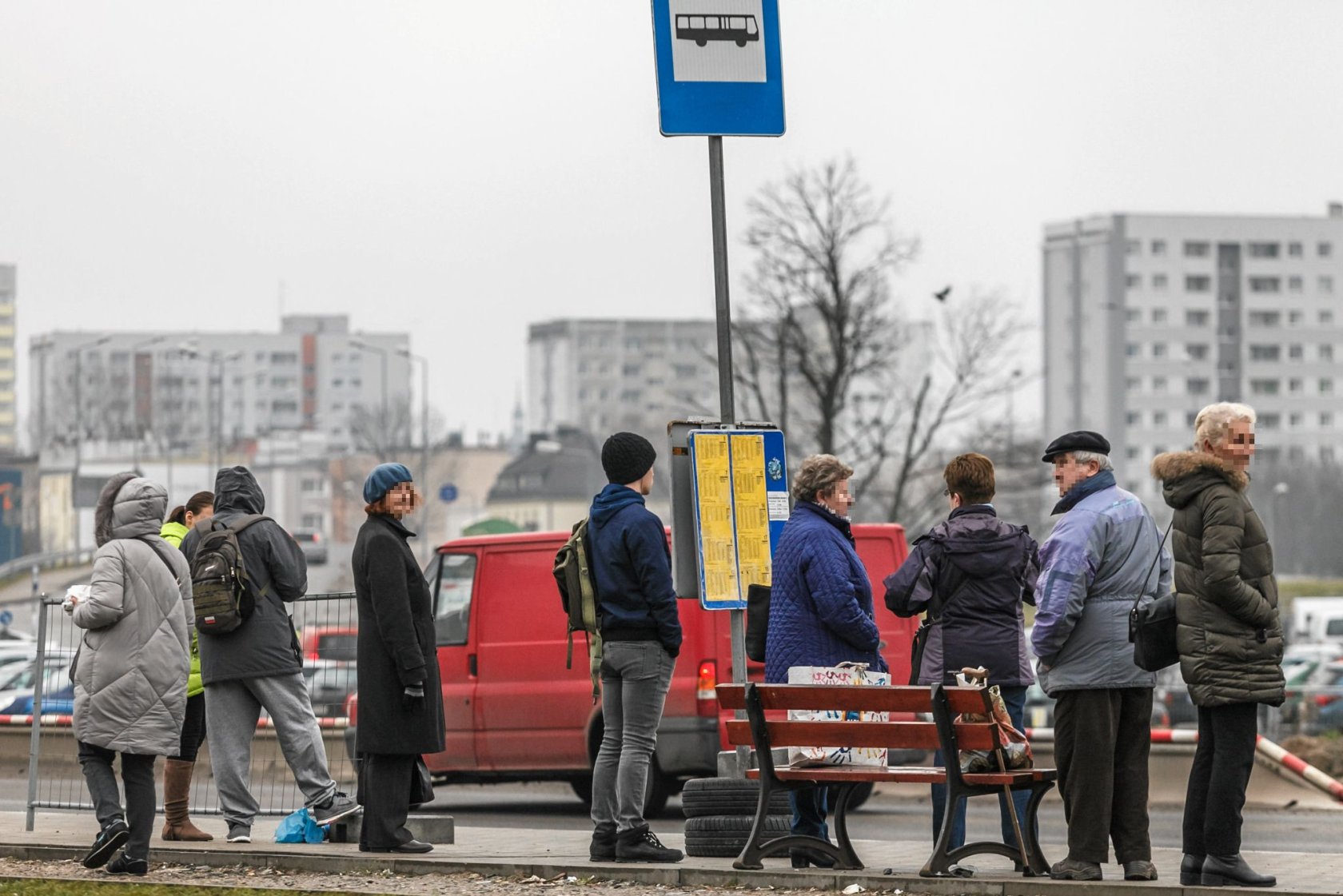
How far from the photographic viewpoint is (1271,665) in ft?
25.7

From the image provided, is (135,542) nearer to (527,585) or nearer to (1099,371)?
(527,585)

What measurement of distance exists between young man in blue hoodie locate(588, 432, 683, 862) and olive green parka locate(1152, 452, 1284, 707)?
234cm

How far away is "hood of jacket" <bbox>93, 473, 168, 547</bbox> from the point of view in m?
9.41

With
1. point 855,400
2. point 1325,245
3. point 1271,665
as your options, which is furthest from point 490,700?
point 1325,245

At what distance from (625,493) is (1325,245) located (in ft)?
488

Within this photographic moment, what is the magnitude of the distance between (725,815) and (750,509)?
1.44m

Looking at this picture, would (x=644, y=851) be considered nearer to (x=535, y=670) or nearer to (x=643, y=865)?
(x=643, y=865)

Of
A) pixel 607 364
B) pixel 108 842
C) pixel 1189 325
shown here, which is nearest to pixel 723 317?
pixel 108 842

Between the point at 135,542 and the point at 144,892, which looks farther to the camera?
the point at 135,542

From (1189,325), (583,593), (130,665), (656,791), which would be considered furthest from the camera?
(1189,325)

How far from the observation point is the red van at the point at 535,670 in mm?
14102

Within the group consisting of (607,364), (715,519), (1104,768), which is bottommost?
(1104,768)

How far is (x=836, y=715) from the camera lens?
890 cm

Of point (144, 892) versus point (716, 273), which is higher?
point (716, 273)
